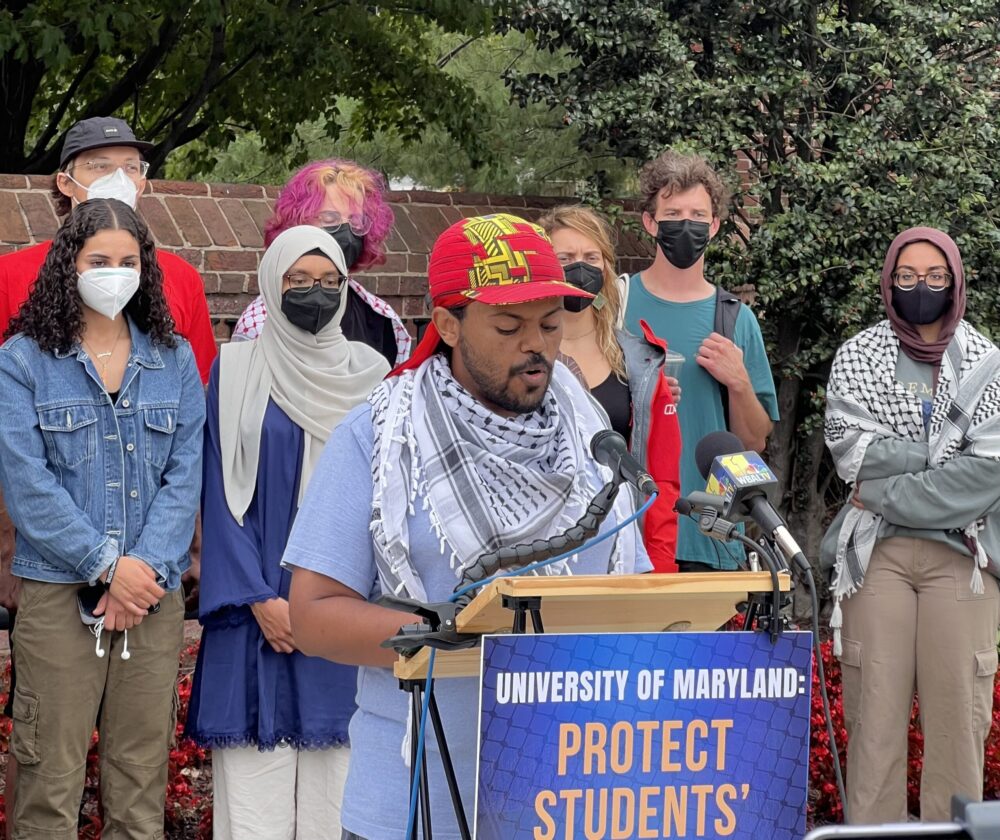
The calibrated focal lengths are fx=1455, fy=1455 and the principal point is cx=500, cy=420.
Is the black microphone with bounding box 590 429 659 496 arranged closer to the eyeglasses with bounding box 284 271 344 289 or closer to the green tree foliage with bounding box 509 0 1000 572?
the eyeglasses with bounding box 284 271 344 289

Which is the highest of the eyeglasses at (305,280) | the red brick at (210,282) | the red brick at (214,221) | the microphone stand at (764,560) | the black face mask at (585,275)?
the red brick at (214,221)

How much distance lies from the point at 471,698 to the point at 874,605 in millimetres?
2846

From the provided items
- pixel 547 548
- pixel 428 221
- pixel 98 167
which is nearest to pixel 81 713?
pixel 98 167

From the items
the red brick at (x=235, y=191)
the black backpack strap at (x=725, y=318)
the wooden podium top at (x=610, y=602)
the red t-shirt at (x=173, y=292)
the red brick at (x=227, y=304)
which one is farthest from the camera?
the red brick at (x=235, y=191)

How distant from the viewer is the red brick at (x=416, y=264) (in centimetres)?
669

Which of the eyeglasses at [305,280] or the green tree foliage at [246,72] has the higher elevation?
the green tree foliage at [246,72]

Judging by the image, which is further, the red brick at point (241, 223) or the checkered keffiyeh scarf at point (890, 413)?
the red brick at point (241, 223)

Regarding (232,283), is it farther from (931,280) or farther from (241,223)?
(931,280)

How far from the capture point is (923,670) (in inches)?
201

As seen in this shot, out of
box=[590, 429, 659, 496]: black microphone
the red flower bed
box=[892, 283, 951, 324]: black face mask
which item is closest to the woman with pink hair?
the red flower bed

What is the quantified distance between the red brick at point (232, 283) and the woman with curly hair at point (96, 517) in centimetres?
169

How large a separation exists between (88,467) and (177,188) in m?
2.42

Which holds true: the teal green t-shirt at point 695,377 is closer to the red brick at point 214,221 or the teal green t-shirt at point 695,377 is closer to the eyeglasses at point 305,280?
the eyeglasses at point 305,280

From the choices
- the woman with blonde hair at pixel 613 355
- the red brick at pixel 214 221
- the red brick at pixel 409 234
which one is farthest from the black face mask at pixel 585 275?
the red brick at pixel 214 221
